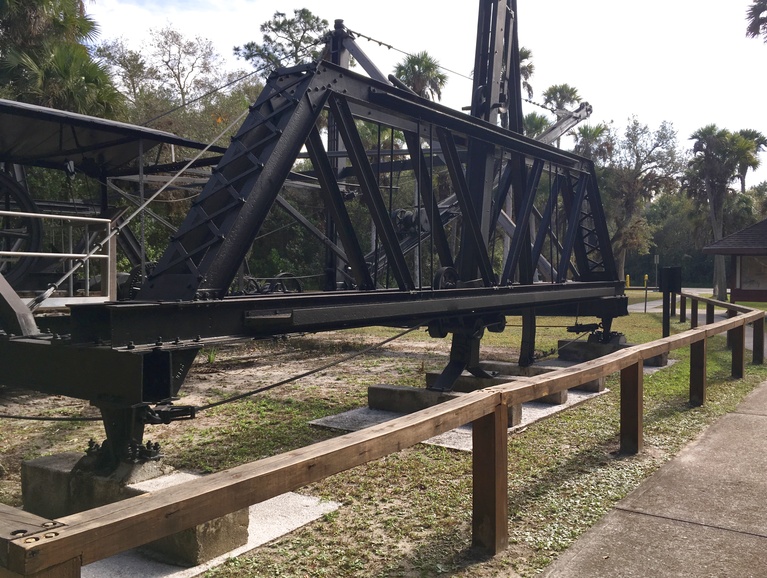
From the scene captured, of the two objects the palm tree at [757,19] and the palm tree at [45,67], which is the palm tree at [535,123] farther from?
the palm tree at [45,67]

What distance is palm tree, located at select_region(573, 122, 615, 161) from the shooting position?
177 feet

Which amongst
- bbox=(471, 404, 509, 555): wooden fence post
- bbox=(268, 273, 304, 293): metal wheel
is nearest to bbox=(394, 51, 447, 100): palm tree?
bbox=(268, 273, 304, 293): metal wheel

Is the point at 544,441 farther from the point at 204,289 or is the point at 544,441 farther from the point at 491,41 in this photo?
the point at 491,41

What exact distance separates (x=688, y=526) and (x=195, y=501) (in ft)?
10.8

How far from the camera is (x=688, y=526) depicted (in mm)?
4438

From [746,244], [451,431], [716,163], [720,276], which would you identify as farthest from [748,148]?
[451,431]

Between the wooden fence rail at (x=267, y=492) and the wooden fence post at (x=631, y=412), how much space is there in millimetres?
255

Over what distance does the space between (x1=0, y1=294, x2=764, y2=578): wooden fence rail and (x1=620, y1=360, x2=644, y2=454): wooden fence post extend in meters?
0.26

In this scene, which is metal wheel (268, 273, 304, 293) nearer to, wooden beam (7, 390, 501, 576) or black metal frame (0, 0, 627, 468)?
black metal frame (0, 0, 627, 468)

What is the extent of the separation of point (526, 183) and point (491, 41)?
2031 mm

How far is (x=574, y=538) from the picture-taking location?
13.9 feet

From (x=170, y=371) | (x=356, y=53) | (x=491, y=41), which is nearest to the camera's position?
(x=170, y=371)

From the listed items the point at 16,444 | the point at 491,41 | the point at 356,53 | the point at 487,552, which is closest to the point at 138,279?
the point at 16,444

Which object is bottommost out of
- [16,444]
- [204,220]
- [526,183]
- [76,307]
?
[16,444]
